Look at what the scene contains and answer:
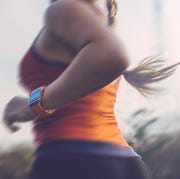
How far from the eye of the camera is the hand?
0.97 metres

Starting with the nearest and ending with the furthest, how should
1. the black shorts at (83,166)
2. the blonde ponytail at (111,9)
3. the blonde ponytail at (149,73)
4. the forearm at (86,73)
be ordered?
1. the forearm at (86,73)
2. the black shorts at (83,166)
3. the blonde ponytail at (111,9)
4. the blonde ponytail at (149,73)

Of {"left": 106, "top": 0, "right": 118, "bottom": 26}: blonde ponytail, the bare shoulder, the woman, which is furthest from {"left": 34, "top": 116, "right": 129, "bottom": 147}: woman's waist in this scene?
{"left": 106, "top": 0, "right": 118, "bottom": 26}: blonde ponytail

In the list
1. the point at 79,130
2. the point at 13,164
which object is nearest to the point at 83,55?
the point at 79,130

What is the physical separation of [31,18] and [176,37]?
507 millimetres

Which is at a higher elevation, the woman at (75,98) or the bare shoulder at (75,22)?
the bare shoulder at (75,22)

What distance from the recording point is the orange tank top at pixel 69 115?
38.5 inches

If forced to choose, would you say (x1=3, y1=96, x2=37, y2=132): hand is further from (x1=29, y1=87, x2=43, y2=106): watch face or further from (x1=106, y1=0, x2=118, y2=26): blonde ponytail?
(x1=106, y1=0, x2=118, y2=26): blonde ponytail

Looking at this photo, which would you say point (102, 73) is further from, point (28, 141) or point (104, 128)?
point (28, 141)

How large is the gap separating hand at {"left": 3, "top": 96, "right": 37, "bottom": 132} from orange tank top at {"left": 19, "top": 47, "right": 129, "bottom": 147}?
3cm

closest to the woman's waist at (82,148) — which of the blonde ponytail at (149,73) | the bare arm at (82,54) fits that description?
the bare arm at (82,54)

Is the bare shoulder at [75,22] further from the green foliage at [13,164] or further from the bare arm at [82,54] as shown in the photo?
the green foliage at [13,164]

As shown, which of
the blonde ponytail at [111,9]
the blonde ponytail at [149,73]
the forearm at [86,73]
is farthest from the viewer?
the blonde ponytail at [149,73]

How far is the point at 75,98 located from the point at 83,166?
0.55 feet

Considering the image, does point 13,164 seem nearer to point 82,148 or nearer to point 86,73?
point 82,148
